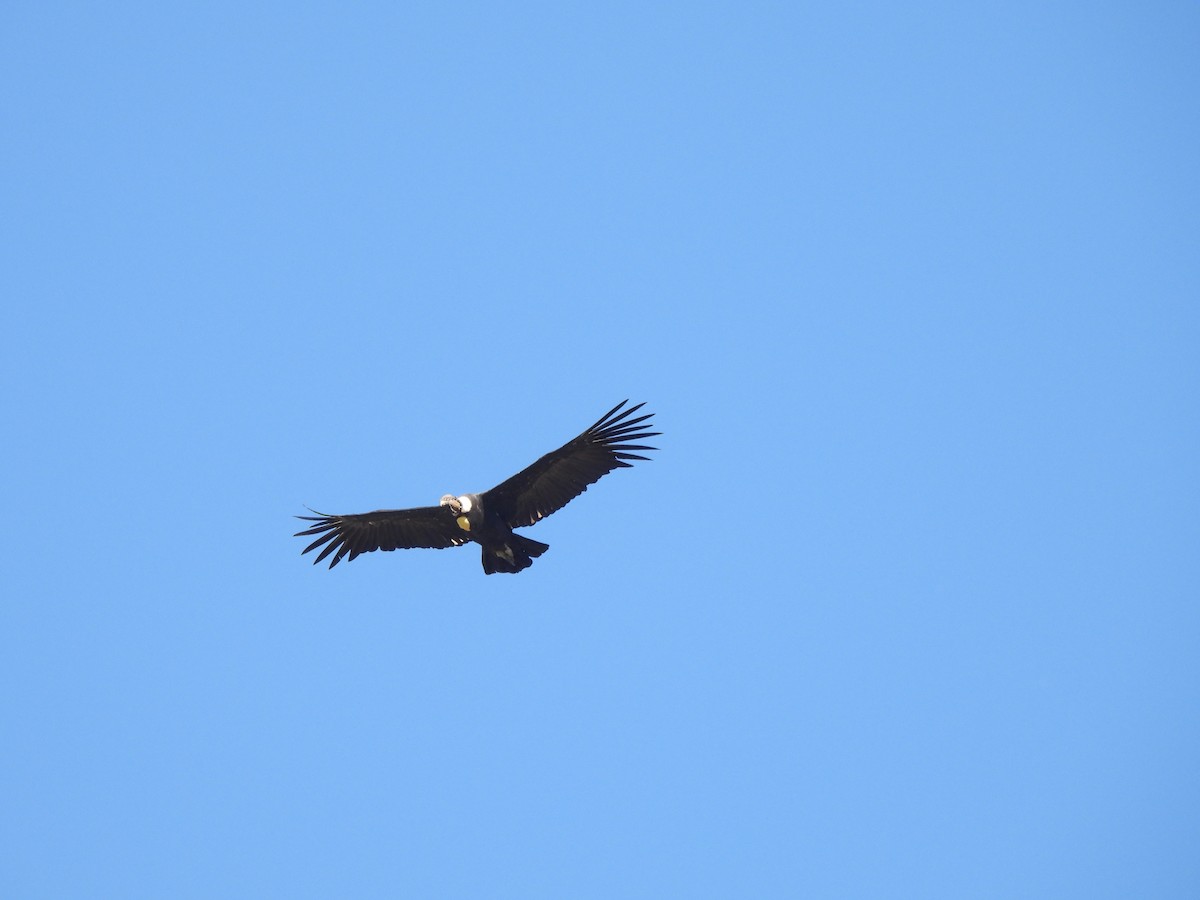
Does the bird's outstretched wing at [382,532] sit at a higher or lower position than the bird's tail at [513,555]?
higher

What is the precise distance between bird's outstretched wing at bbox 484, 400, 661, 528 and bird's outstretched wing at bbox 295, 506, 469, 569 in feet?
4.41

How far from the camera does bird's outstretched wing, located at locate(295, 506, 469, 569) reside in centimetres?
2262

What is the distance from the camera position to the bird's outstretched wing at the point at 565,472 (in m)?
21.0

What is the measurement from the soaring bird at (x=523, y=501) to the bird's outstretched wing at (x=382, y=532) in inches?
0.8

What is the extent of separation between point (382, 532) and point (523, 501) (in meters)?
3.28

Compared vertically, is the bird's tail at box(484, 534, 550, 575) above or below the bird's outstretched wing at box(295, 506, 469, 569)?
below

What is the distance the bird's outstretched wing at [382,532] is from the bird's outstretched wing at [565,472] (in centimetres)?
134

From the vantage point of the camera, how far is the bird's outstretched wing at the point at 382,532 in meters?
22.6

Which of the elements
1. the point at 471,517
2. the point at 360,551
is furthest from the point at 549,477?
the point at 360,551

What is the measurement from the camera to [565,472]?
2153 centimetres

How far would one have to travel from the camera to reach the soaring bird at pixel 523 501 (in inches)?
829

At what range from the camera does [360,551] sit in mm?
23281

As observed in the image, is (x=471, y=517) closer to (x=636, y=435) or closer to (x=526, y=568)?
(x=526, y=568)

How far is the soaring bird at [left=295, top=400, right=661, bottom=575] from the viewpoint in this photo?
21062mm
